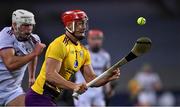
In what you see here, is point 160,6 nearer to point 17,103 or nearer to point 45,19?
point 45,19

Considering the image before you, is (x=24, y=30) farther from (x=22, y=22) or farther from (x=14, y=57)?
(x=14, y=57)

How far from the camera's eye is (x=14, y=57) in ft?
25.7

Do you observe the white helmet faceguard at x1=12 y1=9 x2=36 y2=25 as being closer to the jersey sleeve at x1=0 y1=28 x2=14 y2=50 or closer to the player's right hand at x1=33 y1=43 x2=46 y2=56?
the jersey sleeve at x1=0 y1=28 x2=14 y2=50

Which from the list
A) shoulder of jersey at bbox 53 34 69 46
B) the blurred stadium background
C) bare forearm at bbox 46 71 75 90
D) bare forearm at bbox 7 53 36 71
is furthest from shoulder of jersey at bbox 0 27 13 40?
the blurred stadium background

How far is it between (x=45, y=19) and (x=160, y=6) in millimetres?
3635

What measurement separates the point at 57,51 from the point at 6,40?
73cm

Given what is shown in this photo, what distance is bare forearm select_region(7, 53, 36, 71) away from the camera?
775 centimetres

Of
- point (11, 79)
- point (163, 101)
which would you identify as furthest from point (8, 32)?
point (163, 101)

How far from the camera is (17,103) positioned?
27.6 feet

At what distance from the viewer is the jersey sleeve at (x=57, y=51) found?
299 inches

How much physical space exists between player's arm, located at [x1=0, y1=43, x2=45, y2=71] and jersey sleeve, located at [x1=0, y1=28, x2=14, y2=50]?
0.05 meters

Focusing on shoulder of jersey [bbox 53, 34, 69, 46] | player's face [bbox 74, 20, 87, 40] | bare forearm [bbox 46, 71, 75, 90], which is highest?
player's face [bbox 74, 20, 87, 40]

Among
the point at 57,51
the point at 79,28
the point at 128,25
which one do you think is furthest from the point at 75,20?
the point at 128,25

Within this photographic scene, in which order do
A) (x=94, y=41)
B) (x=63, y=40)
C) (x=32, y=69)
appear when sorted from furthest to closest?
1. (x=94, y=41)
2. (x=32, y=69)
3. (x=63, y=40)
